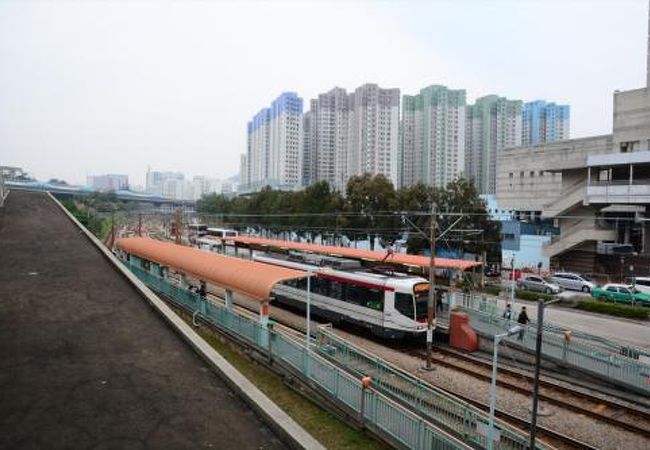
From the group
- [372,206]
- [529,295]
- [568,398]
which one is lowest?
[568,398]

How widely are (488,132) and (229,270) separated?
9682cm

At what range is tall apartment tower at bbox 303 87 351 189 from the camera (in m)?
111

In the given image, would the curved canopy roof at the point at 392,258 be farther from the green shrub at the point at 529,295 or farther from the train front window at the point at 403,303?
the green shrub at the point at 529,295

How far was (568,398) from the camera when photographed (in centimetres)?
1549

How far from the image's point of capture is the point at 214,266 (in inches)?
832

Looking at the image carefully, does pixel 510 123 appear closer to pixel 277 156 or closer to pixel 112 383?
pixel 277 156

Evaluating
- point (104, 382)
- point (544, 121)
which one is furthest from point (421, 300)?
point (544, 121)

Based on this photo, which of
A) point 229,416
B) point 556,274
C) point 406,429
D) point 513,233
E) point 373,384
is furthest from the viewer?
point 513,233

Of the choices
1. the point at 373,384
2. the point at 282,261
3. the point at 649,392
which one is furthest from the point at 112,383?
the point at 282,261

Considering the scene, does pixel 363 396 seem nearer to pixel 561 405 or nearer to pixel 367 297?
pixel 561 405

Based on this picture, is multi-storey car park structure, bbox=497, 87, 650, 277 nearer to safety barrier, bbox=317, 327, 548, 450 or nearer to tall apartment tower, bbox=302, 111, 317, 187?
safety barrier, bbox=317, 327, 548, 450

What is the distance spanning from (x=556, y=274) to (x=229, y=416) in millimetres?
36711

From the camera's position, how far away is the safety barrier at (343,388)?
9.57 metres

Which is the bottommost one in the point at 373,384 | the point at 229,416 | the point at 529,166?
the point at 373,384
